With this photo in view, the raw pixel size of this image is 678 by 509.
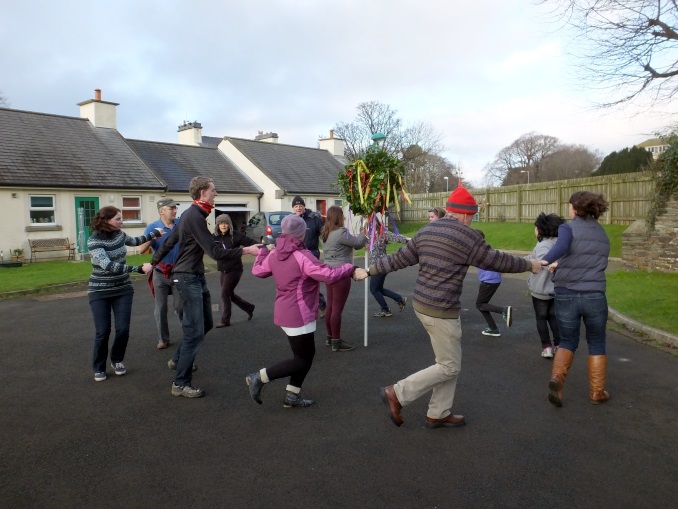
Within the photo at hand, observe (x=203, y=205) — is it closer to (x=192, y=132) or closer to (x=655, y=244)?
(x=655, y=244)

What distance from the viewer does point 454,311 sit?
4.33m

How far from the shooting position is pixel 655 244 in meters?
13.6

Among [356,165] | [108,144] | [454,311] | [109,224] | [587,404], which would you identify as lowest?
[587,404]

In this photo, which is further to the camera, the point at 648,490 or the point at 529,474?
the point at 529,474

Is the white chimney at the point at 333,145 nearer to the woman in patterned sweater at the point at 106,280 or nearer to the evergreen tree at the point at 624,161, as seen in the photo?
the evergreen tree at the point at 624,161

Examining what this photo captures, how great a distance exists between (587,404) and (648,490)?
1593mm

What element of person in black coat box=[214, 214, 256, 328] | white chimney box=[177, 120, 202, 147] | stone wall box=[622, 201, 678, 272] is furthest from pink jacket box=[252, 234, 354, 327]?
white chimney box=[177, 120, 202, 147]

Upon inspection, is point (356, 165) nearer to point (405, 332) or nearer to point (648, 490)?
point (405, 332)

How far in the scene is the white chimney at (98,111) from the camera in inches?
989

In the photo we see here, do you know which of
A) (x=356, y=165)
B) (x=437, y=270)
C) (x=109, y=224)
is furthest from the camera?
(x=356, y=165)

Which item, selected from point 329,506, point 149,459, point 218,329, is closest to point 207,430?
point 149,459

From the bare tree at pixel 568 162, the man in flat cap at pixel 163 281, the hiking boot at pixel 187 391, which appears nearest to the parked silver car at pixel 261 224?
the man in flat cap at pixel 163 281

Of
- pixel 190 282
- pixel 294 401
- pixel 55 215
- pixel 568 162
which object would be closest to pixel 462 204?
pixel 294 401

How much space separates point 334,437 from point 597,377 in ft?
8.67
